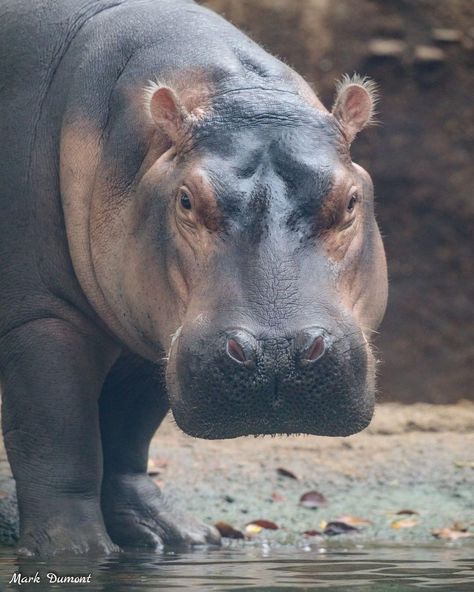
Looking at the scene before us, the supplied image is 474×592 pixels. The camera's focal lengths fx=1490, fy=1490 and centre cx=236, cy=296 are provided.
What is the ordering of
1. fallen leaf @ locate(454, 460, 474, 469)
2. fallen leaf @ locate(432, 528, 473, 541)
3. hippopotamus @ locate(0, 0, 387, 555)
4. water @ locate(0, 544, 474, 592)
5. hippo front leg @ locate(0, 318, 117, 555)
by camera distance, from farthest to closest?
fallen leaf @ locate(454, 460, 474, 469) → fallen leaf @ locate(432, 528, 473, 541) → hippo front leg @ locate(0, 318, 117, 555) → hippopotamus @ locate(0, 0, 387, 555) → water @ locate(0, 544, 474, 592)

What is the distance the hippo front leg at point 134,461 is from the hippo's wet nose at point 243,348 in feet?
6.41

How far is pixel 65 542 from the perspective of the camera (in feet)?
21.6

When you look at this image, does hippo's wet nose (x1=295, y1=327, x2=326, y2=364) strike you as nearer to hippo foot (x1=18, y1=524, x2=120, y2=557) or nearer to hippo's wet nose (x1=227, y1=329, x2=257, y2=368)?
hippo's wet nose (x1=227, y1=329, x2=257, y2=368)

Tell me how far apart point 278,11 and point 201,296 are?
5.17 metres

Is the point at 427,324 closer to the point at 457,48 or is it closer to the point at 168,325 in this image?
the point at 457,48

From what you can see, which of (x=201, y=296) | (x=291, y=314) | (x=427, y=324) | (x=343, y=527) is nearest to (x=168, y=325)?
(x=201, y=296)

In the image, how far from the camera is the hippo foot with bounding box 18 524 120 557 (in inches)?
259

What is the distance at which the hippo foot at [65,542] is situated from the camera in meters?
6.57

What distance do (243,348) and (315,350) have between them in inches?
10.4

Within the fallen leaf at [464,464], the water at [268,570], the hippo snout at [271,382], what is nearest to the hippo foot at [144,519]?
the water at [268,570]

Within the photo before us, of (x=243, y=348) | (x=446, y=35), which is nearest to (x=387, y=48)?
(x=446, y=35)

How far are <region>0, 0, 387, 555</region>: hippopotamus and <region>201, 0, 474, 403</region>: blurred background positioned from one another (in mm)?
3278

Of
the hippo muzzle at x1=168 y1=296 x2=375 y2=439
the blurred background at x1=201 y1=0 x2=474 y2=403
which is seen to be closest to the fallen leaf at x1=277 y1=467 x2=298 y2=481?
the blurred background at x1=201 y1=0 x2=474 y2=403

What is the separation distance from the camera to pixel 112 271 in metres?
6.61
